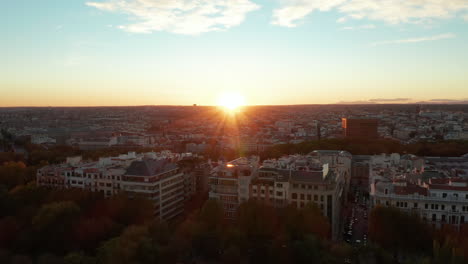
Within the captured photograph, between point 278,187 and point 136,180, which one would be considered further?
point 136,180

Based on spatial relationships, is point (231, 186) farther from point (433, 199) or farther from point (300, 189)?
point (433, 199)

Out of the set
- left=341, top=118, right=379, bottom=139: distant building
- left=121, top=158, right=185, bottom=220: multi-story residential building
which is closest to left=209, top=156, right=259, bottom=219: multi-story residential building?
left=121, top=158, right=185, bottom=220: multi-story residential building

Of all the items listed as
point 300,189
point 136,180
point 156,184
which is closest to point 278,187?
point 300,189

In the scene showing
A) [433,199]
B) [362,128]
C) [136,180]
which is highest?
[136,180]

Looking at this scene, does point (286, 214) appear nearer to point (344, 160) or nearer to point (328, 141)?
point (344, 160)

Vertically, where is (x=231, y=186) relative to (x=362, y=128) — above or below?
below

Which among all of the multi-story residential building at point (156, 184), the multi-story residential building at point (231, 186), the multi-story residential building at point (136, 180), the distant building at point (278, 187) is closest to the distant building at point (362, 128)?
the multi-story residential building at point (136, 180)

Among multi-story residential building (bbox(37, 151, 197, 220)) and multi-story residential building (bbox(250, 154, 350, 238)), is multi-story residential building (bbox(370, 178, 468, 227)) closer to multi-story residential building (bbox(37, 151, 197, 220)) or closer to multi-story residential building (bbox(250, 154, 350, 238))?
multi-story residential building (bbox(250, 154, 350, 238))
